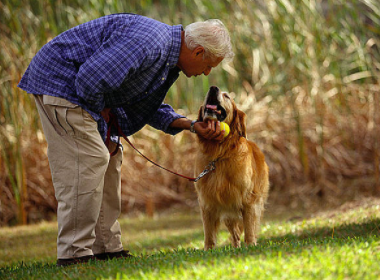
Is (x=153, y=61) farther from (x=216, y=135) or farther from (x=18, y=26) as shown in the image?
(x=18, y=26)

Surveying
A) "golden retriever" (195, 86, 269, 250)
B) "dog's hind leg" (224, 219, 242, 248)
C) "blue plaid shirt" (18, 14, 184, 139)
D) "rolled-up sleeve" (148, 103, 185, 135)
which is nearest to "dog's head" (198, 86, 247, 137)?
"golden retriever" (195, 86, 269, 250)

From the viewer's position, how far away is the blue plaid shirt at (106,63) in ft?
10.5

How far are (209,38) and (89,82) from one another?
93 cm

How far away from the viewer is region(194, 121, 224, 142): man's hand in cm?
397

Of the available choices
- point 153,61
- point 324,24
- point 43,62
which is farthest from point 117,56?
point 324,24

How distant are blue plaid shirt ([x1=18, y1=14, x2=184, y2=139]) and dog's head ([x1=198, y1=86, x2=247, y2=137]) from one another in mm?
540

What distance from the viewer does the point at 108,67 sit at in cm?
317

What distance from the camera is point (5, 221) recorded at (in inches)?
314

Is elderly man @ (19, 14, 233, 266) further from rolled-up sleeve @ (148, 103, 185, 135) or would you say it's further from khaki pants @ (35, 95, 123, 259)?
rolled-up sleeve @ (148, 103, 185, 135)

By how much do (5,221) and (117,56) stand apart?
19.0 feet

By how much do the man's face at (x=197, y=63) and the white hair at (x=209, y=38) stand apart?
45 mm

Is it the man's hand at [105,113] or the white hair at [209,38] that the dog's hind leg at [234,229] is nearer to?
the man's hand at [105,113]

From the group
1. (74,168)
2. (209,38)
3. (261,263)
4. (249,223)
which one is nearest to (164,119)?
(209,38)

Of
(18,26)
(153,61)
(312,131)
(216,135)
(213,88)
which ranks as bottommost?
(312,131)
